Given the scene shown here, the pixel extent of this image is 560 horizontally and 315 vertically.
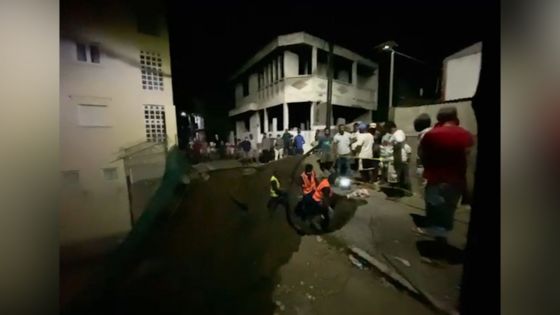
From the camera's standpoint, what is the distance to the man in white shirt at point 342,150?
1228 millimetres

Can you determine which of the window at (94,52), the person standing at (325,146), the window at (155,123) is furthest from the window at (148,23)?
the person standing at (325,146)

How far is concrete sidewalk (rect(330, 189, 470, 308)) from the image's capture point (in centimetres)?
125

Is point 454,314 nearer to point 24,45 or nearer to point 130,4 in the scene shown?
point 130,4

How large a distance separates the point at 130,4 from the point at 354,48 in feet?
2.90

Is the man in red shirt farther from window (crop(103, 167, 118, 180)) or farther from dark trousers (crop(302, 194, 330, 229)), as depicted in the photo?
window (crop(103, 167, 118, 180))

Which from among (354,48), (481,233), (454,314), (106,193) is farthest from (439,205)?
(106,193)

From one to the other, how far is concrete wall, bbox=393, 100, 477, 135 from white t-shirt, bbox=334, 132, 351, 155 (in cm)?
21

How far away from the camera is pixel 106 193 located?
1.15 metres

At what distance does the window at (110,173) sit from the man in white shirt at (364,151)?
93 centimetres

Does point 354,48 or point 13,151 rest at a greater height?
point 354,48

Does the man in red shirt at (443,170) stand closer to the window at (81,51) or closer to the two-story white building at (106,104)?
the two-story white building at (106,104)

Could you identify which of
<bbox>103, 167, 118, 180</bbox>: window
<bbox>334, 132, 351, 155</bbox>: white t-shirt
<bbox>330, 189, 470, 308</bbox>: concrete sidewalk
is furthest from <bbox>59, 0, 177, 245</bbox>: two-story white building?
<bbox>330, 189, 470, 308</bbox>: concrete sidewalk

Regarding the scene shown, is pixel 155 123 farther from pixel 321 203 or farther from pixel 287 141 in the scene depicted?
pixel 321 203

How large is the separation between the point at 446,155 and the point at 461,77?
314 mm
